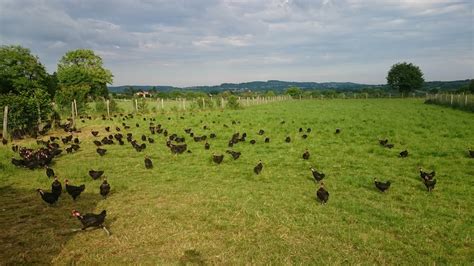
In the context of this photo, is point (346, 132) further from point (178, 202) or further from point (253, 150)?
point (178, 202)

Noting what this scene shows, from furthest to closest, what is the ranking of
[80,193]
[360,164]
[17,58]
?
[17,58]
[360,164]
[80,193]

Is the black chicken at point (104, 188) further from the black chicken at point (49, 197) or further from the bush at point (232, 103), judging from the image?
the bush at point (232, 103)

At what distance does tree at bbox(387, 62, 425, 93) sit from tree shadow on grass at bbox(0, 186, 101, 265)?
96.8 metres

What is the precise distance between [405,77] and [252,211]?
95.7 m

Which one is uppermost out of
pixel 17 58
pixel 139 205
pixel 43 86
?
pixel 17 58

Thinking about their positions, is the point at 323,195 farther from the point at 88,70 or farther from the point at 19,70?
the point at 88,70

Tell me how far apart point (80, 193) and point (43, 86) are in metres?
51.6

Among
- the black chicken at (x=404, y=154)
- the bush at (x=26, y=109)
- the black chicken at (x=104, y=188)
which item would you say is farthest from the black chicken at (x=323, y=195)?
the bush at (x=26, y=109)

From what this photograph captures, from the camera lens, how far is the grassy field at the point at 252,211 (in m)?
6.68

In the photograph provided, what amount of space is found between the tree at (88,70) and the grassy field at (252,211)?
2394 inches

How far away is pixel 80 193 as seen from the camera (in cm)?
1018

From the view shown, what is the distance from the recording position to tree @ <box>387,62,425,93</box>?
304 ft

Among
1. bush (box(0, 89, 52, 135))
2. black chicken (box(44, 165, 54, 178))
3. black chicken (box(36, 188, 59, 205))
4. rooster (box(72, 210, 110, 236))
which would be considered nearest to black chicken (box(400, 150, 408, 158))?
rooster (box(72, 210, 110, 236))

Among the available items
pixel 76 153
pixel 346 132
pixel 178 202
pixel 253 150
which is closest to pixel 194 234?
pixel 178 202
